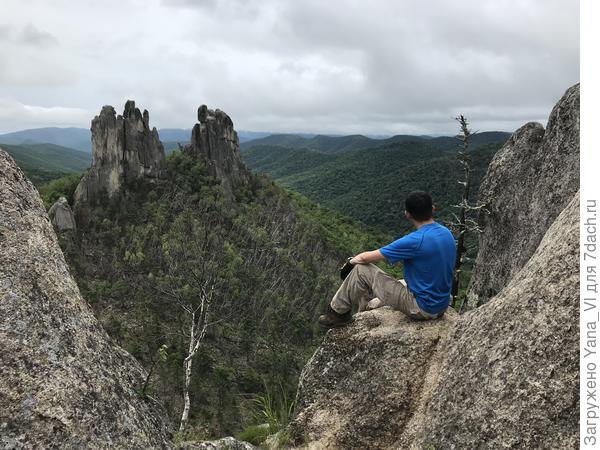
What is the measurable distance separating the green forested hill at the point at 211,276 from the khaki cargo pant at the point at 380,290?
121ft

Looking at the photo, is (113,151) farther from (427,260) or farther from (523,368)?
(523,368)

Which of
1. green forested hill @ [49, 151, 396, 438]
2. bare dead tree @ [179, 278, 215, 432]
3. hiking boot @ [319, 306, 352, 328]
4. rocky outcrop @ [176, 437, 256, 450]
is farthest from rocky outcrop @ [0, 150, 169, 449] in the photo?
green forested hill @ [49, 151, 396, 438]

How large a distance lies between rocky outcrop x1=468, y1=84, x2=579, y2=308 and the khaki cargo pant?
3891mm

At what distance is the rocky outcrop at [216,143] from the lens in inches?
3563

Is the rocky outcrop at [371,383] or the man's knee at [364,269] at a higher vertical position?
the man's knee at [364,269]

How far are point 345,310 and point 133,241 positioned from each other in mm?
71648

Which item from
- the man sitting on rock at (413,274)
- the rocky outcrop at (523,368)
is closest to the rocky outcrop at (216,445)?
the rocky outcrop at (523,368)

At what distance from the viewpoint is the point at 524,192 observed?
12.1 meters

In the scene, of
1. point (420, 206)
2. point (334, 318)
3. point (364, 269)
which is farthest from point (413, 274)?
point (334, 318)

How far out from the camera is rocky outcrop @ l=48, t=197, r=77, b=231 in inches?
2704

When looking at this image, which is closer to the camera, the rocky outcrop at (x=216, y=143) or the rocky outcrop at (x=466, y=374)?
the rocky outcrop at (x=466, y=374)

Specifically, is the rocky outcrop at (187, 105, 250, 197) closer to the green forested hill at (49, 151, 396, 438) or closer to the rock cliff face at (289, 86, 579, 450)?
the green forested hill at (49, 151, 396, 438)

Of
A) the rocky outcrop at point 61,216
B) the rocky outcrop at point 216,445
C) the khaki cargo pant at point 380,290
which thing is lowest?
the rocky outcrop at point 61,216

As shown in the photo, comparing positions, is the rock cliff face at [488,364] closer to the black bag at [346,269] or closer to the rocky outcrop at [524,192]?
the rocky outcrop at [524,192]
